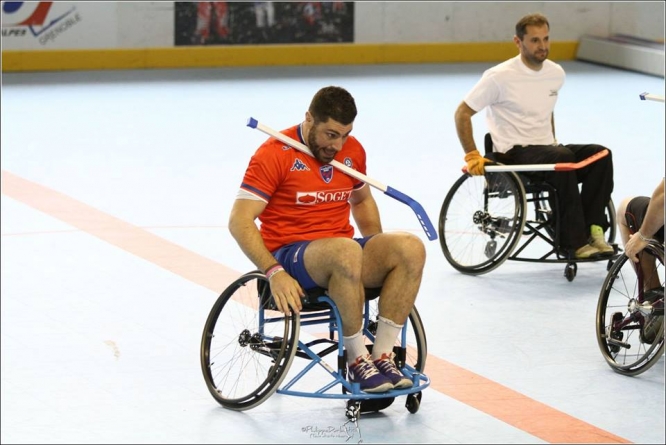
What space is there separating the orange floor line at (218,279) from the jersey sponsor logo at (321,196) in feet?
2.80

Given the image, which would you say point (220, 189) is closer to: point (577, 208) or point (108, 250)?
point (108, 250)

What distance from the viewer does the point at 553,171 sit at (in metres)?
6.65

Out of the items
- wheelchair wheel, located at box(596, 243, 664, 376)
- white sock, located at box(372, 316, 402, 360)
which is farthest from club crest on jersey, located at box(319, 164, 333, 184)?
wheelchair wheel, located at box(596, 243, 664, 376)

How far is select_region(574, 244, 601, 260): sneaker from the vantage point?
21.8 feet

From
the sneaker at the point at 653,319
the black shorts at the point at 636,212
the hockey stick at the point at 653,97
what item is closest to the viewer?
the hockey stick at the point at 653,97

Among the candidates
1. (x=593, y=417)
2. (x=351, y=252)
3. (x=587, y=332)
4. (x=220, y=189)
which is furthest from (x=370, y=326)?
(x=220, y=189)

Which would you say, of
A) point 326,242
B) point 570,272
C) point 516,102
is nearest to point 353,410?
point 326,242

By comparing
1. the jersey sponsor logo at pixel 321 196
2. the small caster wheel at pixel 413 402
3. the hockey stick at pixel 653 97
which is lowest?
the small caster wheel at pixel 413 402

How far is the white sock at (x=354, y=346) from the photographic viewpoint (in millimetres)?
4531

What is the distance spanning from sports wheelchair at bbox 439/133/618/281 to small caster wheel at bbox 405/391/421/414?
205cm

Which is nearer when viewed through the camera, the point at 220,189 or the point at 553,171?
the point at 553,171

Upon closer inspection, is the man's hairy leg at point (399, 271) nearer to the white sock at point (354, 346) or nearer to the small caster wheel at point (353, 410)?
the white sock at point (354, 346)

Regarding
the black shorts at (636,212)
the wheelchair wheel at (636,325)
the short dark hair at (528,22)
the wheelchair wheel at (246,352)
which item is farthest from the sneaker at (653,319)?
the short dark hair at (528,22)

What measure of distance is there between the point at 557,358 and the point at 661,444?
101 centimetres
